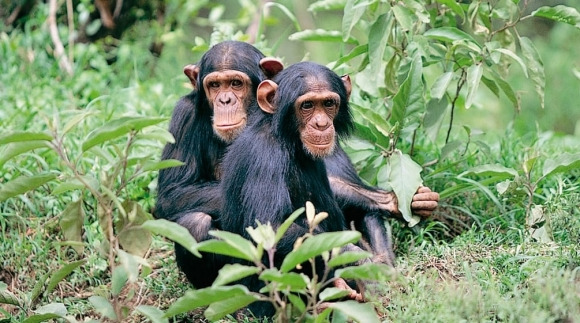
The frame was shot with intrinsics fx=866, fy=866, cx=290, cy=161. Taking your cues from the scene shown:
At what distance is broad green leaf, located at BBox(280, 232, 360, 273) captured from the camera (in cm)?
354

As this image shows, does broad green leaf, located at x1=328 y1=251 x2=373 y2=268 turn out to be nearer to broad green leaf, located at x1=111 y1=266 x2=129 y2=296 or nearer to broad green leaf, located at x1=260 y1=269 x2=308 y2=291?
broad green leaf, located at x1=260 y1=269 x2=308 y2=291

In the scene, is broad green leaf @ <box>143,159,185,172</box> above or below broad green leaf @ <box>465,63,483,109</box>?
above

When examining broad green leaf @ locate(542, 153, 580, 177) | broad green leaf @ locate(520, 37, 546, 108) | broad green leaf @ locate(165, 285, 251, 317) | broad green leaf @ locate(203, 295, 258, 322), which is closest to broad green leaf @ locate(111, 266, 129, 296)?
broad green leaf @ locate(165, 285, 251, 317)

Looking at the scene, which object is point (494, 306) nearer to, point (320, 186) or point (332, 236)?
point (332, 236)

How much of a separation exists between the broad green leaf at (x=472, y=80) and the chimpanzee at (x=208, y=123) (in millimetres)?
1199

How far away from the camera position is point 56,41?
28.9 feet

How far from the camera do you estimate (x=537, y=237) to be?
5.03 m

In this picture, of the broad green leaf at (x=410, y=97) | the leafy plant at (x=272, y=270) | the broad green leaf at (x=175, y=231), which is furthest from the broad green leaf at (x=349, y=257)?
the broad green leaf at (x=410, y=97)

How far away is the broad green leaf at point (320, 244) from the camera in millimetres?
3535

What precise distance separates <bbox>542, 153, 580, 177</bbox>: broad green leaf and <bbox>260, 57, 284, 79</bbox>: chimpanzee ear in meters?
1.76

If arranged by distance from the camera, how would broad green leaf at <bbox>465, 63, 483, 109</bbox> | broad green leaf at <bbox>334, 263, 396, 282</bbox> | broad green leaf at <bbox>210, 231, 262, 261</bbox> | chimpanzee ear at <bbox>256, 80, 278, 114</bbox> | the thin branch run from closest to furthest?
1. broad green leaf at <bbox>210, 231, 262, 261</bbox>
2. broad green leaf at <bbox>334, 263, 396, 282</bbox>
3. chimpanzee ear at <bbox>256, 80, 278, 114</bbox>
4. broad green leaf at <bbox>465, 63, 483, 109</bbox>
5. the thin branch

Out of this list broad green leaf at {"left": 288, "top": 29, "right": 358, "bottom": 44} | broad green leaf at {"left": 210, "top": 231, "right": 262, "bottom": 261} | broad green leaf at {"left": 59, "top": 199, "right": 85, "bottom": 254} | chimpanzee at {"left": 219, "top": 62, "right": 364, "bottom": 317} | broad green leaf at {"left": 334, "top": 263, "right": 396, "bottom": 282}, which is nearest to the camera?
broad green leaf at {"left": 210, "top": 231, "right": 262, "bottom": 261}

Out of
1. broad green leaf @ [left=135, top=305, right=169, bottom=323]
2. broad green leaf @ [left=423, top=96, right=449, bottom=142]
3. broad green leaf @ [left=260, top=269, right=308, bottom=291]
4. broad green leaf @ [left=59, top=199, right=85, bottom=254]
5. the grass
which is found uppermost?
broad green leaf @ [left=59, top=199, right=85, bottom=254]

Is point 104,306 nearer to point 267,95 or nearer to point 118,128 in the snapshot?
point 118,128
